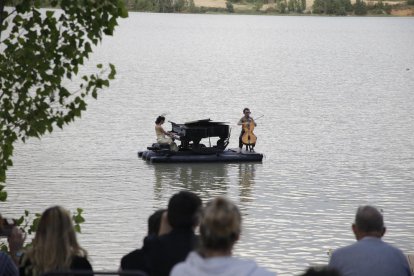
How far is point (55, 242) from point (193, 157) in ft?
69.8

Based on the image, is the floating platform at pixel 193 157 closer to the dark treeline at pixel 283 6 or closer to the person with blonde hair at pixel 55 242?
the person with blonde hair at pixel 55 242

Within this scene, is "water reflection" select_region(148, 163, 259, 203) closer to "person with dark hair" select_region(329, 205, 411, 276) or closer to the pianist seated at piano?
the pianist seated at piano

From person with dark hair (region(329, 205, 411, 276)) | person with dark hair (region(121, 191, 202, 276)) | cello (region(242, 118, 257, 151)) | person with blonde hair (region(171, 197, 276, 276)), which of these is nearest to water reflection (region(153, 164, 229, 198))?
cello (region(242, 118, 257, 151))

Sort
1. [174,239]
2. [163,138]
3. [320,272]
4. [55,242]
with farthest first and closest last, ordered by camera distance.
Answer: [163,138], [174,239], [55,242], [320,272]

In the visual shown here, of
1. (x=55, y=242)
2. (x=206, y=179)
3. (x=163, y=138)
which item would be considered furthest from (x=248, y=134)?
(x=55, y=242)

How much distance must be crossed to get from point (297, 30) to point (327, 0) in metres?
29.5

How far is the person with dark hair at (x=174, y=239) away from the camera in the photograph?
277 inches

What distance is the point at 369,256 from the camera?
25.1 ft

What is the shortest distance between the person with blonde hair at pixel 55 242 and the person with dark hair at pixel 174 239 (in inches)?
17.6

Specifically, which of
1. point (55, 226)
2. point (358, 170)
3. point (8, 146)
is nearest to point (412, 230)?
point (358, 170)

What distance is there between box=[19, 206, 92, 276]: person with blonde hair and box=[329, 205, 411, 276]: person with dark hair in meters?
1.66

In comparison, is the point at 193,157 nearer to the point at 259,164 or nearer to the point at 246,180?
the point at 259,164

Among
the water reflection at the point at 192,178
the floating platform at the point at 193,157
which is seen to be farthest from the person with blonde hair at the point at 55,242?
the floating platform at the point at 193,157

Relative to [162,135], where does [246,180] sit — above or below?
below
